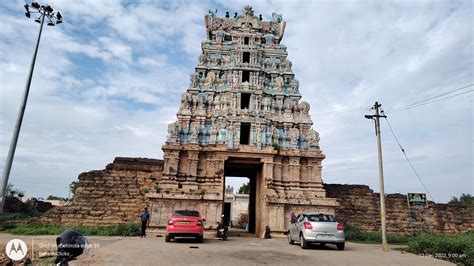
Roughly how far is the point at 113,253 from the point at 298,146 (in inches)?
553

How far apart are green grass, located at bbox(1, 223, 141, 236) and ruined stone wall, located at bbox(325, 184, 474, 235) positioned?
13.4m

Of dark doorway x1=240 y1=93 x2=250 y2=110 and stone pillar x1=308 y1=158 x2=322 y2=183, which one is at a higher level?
dark doorway x1=240 y1=93 x2=250 y2=110

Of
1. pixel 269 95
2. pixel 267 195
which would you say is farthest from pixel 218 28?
pixel 267 195

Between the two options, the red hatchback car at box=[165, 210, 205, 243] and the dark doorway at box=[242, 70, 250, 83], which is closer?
the red hatchback car at box=[165, 210, 205, 243]

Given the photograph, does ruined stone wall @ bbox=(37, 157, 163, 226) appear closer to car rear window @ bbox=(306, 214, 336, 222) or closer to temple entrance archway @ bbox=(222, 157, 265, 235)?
temple entrance archway @ bbox=(222, 157, 265, 235)

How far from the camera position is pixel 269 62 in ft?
79.0

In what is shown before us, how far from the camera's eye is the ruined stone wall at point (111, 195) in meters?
19.7

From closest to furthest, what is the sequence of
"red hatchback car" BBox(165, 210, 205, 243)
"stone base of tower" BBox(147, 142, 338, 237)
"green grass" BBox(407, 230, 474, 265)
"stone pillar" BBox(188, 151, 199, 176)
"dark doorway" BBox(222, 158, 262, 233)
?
1. "green grass" BBox(407, 230, 474, 265)
2. "red hatchback car" BBox(165, 210, 205, 243)
3. "stone base of tower" BBox(147, 142, 338, 237)
4. "stone pillar" BBox(188, 151, 199, 176)
5. "dark doorway" BBox(222, 158, 262, 233)

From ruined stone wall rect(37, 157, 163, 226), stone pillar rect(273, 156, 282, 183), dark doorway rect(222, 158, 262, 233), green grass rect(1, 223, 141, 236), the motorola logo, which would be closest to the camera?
the motorola logo

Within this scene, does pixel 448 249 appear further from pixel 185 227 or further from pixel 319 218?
pixel 185 227

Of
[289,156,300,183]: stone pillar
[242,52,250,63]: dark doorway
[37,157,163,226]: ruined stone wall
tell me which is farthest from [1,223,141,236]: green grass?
[242,52,250,63]: dark doorway

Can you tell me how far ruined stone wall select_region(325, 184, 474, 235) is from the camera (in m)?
22.5

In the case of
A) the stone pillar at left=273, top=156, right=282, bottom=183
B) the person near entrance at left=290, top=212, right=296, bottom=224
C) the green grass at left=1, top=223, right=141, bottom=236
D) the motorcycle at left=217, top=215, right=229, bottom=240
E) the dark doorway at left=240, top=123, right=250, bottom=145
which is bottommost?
the green grass at left=1, top=223, right=141, bottom=236

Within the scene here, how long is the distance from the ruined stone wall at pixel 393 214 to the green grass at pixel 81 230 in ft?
43.9
